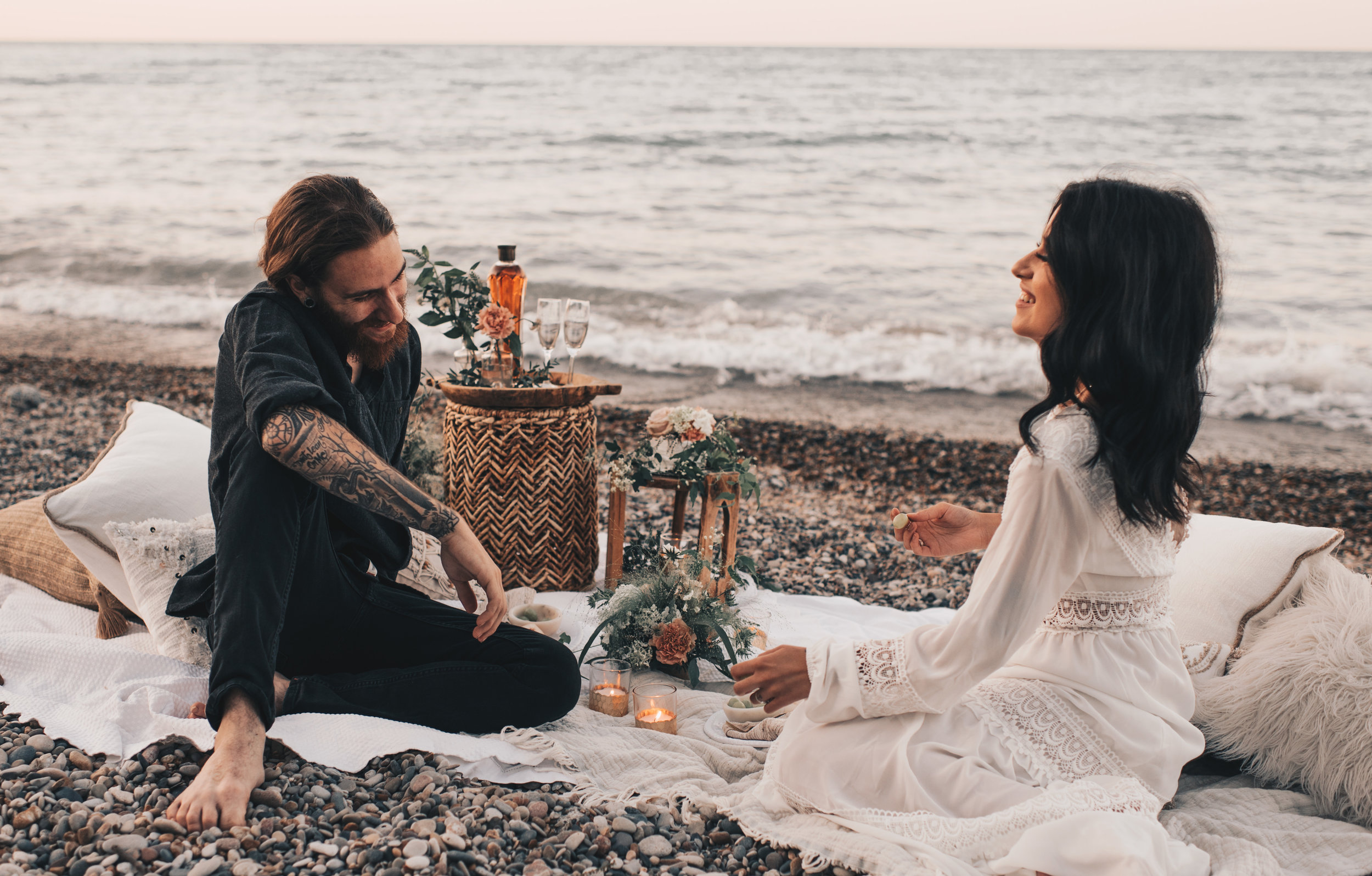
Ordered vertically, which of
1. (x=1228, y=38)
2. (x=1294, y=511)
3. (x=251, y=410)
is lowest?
(x=1294, y=511)

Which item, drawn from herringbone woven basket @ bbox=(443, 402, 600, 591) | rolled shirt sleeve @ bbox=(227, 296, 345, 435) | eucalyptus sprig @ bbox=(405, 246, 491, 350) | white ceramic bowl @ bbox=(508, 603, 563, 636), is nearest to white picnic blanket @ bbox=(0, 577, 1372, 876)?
white ceramic bowl @ bbox=(508, 603, 563, 636)

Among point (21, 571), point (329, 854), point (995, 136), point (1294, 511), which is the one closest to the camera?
point (329, 854)

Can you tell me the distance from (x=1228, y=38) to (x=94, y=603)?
2320 centimetres

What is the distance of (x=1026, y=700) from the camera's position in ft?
7.18

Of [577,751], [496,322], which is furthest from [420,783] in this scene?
[496,322]

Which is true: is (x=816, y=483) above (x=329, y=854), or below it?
below

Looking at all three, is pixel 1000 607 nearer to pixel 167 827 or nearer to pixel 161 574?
pixel 167 827

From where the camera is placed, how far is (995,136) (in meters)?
Result: 19.3

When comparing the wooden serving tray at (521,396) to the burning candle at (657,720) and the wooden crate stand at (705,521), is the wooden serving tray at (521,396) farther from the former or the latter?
the burning candle at (657,720)

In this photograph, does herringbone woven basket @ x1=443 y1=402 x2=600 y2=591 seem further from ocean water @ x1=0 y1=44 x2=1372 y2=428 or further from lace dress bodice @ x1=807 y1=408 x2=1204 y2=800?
ocean water @ x1=0 y1=44 x2=1372 y2=428

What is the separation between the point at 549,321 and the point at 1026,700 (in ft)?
8.35

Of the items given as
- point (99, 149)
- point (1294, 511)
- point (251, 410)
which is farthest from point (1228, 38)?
point (99, 149)

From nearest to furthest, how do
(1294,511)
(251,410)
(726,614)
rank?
1. (251,410)
2. (726,614)
3. (1294,511)

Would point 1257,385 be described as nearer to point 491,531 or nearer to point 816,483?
point 816,483
